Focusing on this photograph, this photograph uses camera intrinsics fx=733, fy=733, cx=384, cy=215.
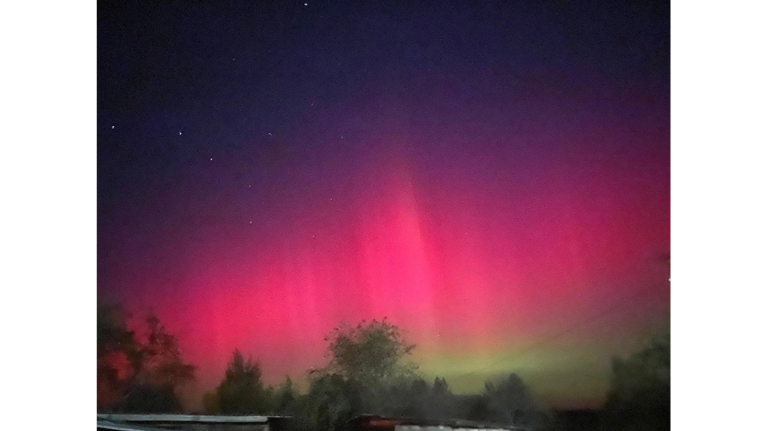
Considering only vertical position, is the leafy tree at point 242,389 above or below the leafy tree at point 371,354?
below

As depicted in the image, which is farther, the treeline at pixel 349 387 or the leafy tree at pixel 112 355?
the leafy tree at pixel 112 355

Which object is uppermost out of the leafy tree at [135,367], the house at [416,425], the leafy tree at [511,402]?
the leafy tree at [135,367]

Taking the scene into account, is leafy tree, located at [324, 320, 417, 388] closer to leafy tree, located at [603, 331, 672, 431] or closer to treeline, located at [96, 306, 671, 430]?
treeline, located at [96, 306, 671, 430]

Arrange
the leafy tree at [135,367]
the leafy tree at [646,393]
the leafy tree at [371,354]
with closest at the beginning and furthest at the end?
the leafy tree at [646,393] → the leafy tree at [371,354] → the leafy tree at [135,367]

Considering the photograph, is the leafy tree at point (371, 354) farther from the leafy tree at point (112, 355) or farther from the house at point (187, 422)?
the leafy tree at point (112, 355)

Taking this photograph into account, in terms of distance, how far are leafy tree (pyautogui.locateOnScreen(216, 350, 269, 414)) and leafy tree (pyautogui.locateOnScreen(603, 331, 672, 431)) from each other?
3.65ft

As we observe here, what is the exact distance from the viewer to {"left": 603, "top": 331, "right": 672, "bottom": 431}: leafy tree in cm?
223

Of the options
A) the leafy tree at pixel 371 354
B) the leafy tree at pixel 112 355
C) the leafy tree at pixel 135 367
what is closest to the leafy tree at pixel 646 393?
the leafy tree at pixel 371 354

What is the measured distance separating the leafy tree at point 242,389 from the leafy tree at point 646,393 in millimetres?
1112

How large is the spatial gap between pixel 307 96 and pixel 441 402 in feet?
3.60

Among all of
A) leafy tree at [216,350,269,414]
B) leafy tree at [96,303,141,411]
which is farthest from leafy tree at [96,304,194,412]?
leafy tree at [216,350,269,414]

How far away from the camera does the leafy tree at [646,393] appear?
87.9 inches
